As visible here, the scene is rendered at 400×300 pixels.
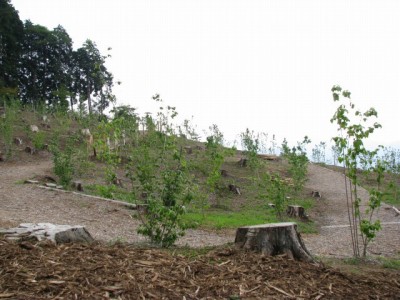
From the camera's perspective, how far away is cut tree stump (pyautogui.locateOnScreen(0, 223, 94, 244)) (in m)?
4.41

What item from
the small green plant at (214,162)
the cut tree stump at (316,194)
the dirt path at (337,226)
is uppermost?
the small green plant at (214,162)

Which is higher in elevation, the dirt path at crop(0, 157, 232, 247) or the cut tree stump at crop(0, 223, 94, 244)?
the cut tree stump at crop(0, 223, 94, 244)

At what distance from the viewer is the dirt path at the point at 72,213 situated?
7.60 metres

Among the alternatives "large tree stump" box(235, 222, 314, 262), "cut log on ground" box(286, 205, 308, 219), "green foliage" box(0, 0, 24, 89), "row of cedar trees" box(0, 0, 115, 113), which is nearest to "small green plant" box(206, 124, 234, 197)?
"cut log on ground" box(286, 205, 308, 219)

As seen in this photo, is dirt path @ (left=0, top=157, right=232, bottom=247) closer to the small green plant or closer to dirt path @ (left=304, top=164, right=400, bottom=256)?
dirt path @ (left=304, top=164, right=400, bottom=256)

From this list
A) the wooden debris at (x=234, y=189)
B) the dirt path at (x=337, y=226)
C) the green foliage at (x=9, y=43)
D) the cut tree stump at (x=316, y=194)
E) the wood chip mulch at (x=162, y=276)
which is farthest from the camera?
the green foliage at (x=9, y=43)

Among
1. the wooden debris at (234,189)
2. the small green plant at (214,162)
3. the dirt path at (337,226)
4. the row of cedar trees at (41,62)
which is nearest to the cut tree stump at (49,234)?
the dirt path at (337,226)

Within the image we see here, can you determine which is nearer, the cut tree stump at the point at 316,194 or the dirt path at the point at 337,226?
the dirt path at the point at 337,226

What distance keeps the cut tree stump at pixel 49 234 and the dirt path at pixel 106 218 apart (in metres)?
1.71

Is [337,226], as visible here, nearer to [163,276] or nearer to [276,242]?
[276,242]

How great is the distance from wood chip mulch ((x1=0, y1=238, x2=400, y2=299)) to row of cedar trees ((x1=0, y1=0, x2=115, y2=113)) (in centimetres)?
2719

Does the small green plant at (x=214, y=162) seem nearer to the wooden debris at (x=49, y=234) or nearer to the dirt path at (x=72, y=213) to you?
the dirt path at (x=72, y=213)

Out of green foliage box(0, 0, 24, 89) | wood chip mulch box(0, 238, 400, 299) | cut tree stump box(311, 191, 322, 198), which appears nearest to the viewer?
wood chip mulch box(0, 238, 400, 299)

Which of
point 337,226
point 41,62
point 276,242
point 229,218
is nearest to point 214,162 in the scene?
point 229,218
